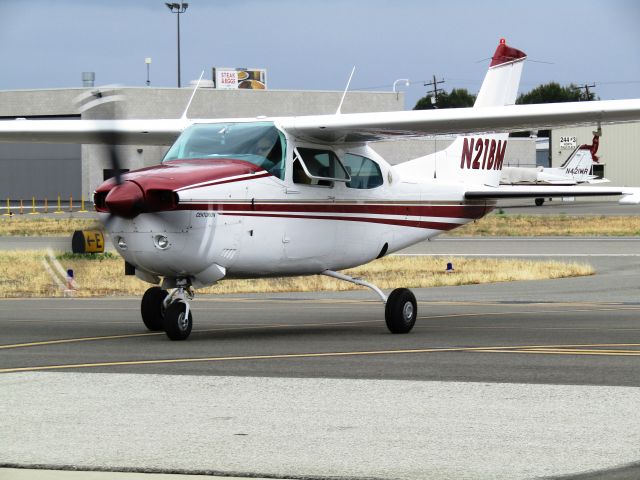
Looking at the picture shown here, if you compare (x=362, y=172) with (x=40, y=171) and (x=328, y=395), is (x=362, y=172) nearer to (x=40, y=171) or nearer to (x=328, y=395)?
(x=328, y=395)

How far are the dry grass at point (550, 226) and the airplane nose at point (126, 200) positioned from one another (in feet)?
107

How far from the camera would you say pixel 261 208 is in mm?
13953

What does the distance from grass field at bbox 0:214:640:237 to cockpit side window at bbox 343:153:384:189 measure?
1049 inches

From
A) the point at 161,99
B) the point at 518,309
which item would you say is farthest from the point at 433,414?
the point at 161,99

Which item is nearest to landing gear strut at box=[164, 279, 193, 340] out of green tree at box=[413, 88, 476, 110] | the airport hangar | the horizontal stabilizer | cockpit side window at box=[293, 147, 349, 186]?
cockpit side window at box=[293, 147, 349, 186]

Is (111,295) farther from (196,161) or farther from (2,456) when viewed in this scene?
(2,456)

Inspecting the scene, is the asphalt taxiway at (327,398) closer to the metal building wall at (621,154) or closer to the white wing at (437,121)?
the white wing at (437,121)

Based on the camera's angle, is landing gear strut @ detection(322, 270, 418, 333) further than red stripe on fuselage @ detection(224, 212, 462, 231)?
Yes

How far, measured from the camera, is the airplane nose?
12.5 m

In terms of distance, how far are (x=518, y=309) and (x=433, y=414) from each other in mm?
10340

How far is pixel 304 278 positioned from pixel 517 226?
2688 cm

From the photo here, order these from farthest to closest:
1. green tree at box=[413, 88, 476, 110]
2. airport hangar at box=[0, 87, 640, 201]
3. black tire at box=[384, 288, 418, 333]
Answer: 1. green tree at box=[413, 88, 476, 110]
2. airport hangar at box=[0, 87, 640, 201]
3. black tire at box=[384, 288, 418, 333]

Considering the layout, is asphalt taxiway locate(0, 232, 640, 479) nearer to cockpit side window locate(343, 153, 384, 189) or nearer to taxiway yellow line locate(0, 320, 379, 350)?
taxiway yellow line locate(0, 320, 379, 350)

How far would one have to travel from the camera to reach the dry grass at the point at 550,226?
1780 inches
